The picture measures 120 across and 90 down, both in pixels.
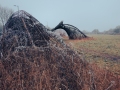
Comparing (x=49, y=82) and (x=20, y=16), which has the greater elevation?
(x=20, y=16)

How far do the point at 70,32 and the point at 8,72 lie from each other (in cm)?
1172

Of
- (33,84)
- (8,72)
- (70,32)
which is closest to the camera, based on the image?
(33,84)

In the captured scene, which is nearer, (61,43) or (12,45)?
(12,45)

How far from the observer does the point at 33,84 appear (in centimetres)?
333

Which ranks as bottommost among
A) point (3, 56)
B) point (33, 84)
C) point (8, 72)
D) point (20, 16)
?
point (33, 84)

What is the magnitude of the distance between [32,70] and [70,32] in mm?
11744

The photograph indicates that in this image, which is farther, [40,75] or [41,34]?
[41,34]

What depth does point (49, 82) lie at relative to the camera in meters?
3.38

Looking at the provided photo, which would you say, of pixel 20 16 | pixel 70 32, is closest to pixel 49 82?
Answer: pixel 20 16

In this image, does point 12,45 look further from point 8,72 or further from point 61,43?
point 61,43

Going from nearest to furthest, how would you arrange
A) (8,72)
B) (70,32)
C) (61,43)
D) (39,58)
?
(8,72) → (39,58) → (61,43) → (70,32)

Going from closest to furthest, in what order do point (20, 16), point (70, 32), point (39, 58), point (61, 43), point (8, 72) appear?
point (8, 72) → point (39, 58) → point (61, 43) → point (20, 16) → point (70, 32)

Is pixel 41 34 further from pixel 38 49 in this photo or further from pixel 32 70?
pixel 32 70

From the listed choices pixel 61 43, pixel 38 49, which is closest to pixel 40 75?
pixel 38 49
